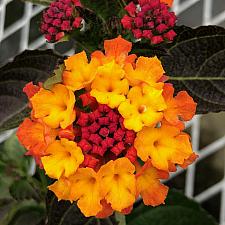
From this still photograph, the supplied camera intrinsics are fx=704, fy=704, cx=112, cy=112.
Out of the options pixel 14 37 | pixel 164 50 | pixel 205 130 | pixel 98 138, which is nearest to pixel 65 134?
pixel 98 138

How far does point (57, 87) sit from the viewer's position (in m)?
0.54

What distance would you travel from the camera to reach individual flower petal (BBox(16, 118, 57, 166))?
54cm

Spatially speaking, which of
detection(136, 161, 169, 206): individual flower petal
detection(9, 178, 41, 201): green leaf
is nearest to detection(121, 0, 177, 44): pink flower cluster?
detection(136, 161, 169, 206): individual flower petal

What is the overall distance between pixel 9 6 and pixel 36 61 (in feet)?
1.61

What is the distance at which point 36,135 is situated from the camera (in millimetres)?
550

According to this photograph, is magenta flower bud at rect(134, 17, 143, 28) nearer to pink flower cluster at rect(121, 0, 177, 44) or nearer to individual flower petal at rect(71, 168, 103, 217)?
pink flower cluster at rect(121, 0, 177, 44)

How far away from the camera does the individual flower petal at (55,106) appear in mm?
524

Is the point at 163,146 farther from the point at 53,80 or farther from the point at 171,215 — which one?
the point at 171,215

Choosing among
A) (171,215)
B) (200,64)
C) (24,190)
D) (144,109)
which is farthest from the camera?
(171,215)

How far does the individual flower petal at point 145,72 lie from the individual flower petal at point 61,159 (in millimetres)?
67

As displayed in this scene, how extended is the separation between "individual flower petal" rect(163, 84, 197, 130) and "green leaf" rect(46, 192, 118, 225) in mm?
158

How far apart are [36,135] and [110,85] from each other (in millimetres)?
73

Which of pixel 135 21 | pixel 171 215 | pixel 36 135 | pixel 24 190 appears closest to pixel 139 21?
pixel 135 21

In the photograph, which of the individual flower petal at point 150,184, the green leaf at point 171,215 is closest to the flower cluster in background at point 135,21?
the individual flower petal at point 150,184
